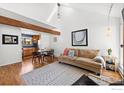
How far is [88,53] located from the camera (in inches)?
60.1

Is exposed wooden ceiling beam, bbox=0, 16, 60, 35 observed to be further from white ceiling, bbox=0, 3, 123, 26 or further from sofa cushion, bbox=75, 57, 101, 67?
sofa cushion, bbox=75, 57, 101, 67

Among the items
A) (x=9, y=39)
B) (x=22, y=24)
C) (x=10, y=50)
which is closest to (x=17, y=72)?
(x=10, y=50)

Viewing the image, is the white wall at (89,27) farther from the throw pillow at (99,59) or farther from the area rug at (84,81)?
the area rug at (84,81)

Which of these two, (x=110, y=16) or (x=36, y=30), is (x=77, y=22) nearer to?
(x=110, y=16)

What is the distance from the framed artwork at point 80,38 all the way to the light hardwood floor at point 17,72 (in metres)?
0.55

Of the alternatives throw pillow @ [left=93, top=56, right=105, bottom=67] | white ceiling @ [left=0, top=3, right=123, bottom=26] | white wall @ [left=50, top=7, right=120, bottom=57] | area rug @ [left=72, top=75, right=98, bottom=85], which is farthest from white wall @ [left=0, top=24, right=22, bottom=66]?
throw pillow @ [left=93, top=56, right=105, bottom=67]

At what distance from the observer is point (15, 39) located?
4.86 feet

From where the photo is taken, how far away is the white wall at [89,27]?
1.35 m

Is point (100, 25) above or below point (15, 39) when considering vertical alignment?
above

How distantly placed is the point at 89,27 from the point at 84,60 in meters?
0.55

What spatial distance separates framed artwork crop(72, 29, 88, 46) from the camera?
59.5 inches
